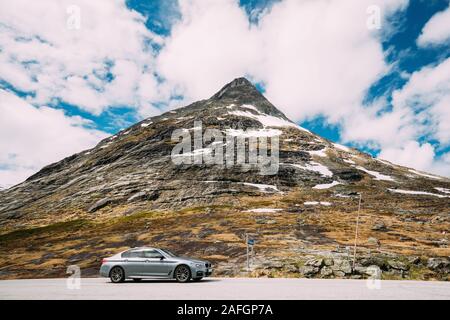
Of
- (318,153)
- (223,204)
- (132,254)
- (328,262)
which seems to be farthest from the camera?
(318,153)

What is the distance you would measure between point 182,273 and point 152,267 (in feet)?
5.68

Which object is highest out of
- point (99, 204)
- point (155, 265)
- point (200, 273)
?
point (155, 265)

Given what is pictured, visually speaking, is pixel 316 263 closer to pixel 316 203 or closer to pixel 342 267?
pixel 342 267

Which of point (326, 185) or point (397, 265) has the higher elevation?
point (326, 185)

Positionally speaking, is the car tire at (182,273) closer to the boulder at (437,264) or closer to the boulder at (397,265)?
the boulder at (397,265)

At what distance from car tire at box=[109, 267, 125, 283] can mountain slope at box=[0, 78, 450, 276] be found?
11277 mm

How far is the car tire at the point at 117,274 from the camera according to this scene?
19092mm

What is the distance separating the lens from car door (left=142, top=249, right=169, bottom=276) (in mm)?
18797

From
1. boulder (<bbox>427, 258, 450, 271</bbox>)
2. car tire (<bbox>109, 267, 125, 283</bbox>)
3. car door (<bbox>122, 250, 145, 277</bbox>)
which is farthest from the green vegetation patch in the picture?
boulder (<bbox>427, 258, 450, 271</bbox>)

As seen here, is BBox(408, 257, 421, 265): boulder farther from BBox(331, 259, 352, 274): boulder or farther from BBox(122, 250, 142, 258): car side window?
BBox(122, 250, 142, 258): car side window

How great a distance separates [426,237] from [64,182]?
13288 cm

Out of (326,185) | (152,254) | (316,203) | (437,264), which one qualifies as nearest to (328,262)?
(437,264)

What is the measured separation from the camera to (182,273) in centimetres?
1858

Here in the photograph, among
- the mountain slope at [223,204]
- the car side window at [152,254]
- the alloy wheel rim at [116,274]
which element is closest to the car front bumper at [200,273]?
the car side window at [152,254]
